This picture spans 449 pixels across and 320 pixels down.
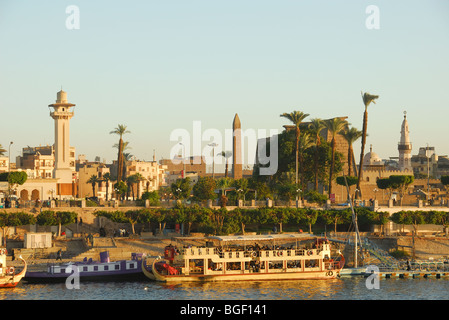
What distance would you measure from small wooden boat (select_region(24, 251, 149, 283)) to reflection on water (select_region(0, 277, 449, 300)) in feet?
4.36

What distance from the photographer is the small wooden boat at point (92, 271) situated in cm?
6550

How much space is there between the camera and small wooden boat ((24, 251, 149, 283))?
65.5 metres

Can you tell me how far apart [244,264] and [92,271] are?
12919 mm

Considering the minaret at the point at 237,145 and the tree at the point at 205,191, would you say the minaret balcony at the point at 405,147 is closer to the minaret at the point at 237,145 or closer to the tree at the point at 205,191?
the minaret at the point at 237,145

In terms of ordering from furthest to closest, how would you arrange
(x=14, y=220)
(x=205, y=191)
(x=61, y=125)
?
1. (x=61, y=125)
2. (x=205, y=191)
3. (x=14, y=220)

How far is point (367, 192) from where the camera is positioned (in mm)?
112812

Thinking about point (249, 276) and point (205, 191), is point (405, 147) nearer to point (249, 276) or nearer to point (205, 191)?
point (205, 191)

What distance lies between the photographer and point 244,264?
66500mm

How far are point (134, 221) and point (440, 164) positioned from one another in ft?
332

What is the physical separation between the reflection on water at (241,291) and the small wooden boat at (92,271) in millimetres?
1330

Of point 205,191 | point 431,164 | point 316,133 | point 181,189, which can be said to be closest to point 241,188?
point 205,191

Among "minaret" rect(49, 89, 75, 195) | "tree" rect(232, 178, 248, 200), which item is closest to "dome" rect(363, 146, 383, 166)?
"tree" rect(232, 178, 248, 200)
